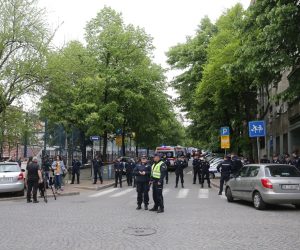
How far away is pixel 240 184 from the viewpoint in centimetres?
1484

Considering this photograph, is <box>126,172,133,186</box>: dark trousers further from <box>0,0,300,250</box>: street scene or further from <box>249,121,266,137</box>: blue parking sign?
<box>249,121,266,137</box>: blue parking sign

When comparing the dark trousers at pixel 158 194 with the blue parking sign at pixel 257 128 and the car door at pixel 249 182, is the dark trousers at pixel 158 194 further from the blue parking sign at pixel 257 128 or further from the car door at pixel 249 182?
the blue parking sign at pixel 257 128

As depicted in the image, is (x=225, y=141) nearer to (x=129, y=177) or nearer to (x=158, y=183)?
(x=129, y=177)

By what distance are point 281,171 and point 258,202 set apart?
3.92ft

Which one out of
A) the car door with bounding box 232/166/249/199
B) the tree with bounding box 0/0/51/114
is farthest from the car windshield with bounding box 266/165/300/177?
the tree with bounding box 0/0/51/114

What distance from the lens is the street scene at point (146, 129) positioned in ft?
32.6

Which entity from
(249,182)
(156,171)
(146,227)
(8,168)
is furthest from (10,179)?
(249,182)

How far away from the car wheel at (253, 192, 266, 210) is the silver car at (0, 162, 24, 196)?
30.6 feet

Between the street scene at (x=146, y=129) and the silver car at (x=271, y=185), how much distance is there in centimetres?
3

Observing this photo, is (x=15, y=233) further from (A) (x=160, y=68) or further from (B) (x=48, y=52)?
(A) (x=160, y=68)

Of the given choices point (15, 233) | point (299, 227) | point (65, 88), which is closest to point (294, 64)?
point (299, 227)

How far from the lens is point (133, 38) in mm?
34812

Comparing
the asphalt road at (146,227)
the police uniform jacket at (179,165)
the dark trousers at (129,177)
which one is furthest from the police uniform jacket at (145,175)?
the dark trousers at (129,177)

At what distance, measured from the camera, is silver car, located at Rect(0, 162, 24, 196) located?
56.5 feet
